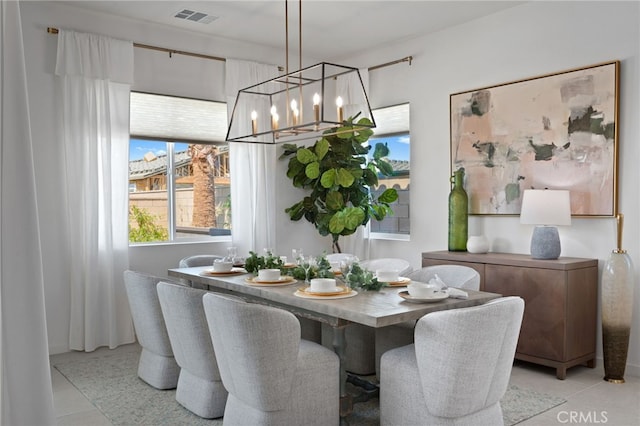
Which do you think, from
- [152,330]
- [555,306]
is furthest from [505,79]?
[152,330]

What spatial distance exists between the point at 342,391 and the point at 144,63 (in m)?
3.53

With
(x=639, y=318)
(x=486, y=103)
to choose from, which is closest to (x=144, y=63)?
(x=486, y=103)

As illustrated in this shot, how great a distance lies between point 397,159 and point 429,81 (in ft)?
2.91

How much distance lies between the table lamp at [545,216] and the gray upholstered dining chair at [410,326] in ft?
2.39

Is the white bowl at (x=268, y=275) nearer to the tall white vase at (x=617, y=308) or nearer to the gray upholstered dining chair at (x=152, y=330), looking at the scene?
the gray upholstered dining chair at (x=152, y=330)

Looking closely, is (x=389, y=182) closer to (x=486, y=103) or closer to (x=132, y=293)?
(x=486, y=103)

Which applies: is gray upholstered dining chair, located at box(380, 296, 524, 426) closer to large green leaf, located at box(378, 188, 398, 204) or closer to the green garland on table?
the green garland on table

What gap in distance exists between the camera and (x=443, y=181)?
522cm

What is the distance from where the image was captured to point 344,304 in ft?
9.05

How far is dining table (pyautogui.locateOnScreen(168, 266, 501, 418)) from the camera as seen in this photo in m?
2.58

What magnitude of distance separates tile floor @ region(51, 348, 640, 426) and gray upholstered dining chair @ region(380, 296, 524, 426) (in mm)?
705

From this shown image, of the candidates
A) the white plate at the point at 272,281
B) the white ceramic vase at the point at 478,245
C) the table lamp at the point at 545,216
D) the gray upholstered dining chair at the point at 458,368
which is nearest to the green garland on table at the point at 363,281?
the white plate at the point at 272,281

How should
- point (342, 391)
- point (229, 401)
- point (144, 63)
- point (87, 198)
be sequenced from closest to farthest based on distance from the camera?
1. point (229, 401)
2. point (342, 391)
3. point (87, 198)
4. point (144, 63)

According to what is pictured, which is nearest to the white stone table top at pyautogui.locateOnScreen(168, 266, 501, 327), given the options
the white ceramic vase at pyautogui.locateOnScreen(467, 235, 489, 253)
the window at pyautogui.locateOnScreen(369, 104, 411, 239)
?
the white ceramic vase at pyautogui.locateOnScreen(467, 235, 489, 253)
